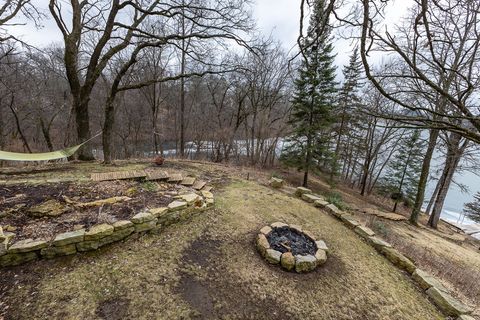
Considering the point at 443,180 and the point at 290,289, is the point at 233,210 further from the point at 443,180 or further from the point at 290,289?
the point at 443,180

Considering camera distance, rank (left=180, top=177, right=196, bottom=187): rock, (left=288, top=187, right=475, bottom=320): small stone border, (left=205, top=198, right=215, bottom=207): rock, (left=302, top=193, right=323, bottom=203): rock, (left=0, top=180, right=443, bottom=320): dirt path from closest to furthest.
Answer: (left=0, top=180, right=443, bottom=320): dirt path
(left=288, top=187, right=475, bottom=320): small stone border
(left=205, top=198, right=215, bottom=207): rock
(left=180, top=177, right=196, bottom=187): rock
(left=302, top=193, right=323, bottom=203): rock

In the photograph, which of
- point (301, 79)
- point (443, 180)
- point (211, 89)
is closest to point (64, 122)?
point (211, 89)

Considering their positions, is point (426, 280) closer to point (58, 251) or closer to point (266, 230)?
point (266, 230)

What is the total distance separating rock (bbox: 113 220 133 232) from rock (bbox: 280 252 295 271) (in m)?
1.95

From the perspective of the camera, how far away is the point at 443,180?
878 centimetres

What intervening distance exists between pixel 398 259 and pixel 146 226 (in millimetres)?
3704

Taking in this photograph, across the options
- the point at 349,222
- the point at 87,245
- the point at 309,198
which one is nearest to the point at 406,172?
the point at 309,198

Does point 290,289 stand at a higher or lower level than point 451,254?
higher

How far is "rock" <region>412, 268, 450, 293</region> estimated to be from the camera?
2760mm

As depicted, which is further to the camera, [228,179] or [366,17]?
[228,179]

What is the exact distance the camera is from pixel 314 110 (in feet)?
29.6

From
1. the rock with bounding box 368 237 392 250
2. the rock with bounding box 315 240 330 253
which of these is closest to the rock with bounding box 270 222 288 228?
the rock with bounding box 315 240 330 253

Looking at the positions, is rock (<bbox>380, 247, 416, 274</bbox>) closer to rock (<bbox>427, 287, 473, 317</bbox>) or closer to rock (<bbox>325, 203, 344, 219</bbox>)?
rock (<bbox>427, 287, 473, 317</bbox>)

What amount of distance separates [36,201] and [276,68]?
433 inches
